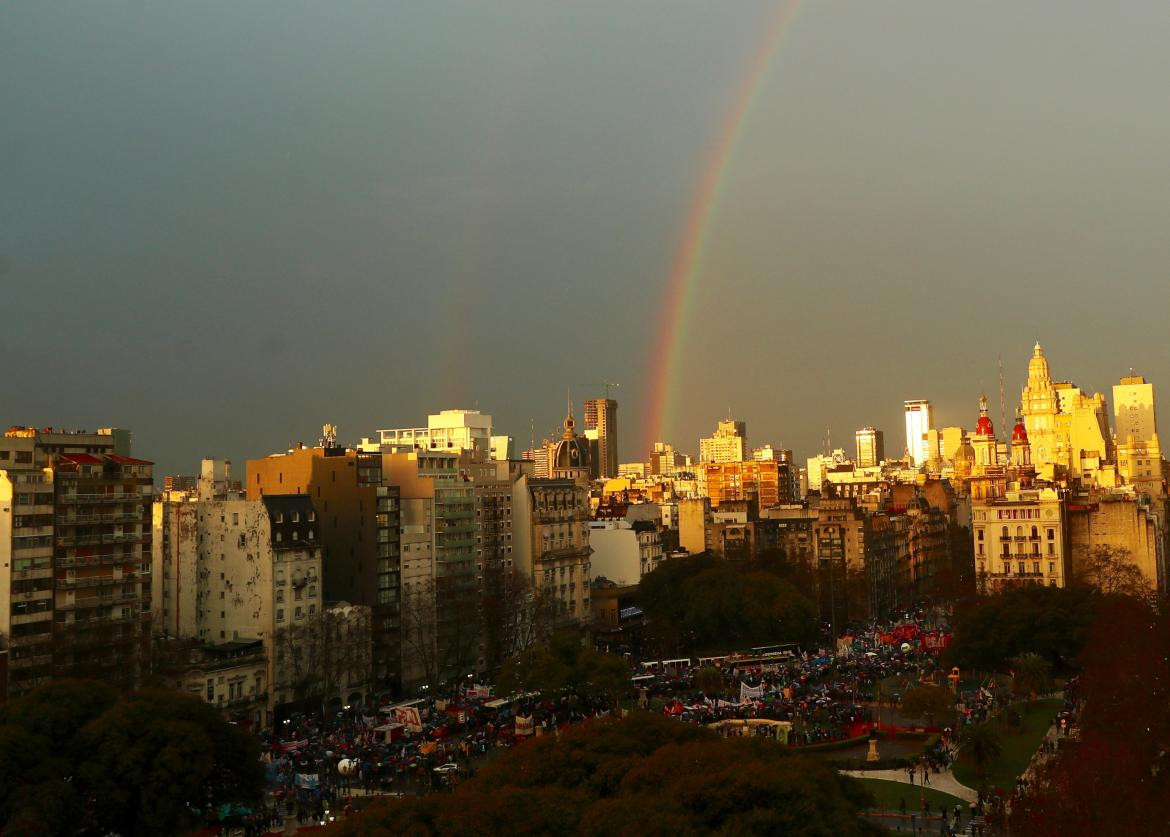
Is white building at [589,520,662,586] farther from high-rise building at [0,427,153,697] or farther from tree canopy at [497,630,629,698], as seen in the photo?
high-rise building at [0,427,153,697]

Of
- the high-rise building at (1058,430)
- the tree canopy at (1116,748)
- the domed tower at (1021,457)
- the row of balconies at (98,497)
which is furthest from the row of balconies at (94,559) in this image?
the high-rise building at (1058,430)

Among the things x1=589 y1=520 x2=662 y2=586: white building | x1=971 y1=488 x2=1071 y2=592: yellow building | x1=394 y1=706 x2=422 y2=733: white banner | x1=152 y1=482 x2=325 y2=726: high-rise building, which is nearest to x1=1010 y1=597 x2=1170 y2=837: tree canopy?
x1=971 y1=488 x2=1071 y2=592: yellow building

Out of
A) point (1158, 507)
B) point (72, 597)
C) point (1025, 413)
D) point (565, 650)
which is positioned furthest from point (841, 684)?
point (1025, 413)

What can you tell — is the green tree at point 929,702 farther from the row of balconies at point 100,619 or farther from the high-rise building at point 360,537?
the row of balconies at point 100,619

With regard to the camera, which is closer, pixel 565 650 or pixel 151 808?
pixel 151 808

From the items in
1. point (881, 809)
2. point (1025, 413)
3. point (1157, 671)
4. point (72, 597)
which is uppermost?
point (1025, 413)

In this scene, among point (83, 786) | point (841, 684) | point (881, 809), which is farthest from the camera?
point (841, 684)

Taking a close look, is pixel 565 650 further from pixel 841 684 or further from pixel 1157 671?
pixel 1157 671
